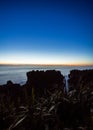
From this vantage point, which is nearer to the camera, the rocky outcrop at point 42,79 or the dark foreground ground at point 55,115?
the dark foreground ground at point 55,115

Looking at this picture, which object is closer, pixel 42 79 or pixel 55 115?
pixel 55 115

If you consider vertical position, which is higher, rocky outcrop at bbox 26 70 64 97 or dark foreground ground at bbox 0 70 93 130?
dark foreground ground at bbox 0 70 93 130

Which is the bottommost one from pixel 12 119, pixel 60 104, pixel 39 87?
pixel 39 87

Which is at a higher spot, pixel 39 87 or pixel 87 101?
pixel 87 101

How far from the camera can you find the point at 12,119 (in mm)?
4914

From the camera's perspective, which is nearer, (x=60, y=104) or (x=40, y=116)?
(x=40, y=116)

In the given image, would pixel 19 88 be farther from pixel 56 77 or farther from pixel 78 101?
pixel 78 101

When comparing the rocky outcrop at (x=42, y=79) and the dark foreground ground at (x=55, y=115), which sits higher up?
the dark foreground ground at (x=55, y=115)

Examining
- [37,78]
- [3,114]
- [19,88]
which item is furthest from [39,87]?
[3,114]

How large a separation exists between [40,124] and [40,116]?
22 centimetres

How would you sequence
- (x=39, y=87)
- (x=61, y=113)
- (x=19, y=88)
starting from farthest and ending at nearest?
(x=39, y=87)
(x=19, y=88)
(x=61, y=113)

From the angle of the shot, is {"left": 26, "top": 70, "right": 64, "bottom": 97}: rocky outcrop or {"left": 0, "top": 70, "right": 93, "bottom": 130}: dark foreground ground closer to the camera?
{"left": 0, "top": 70, "right": 93, "bottom": 130}: dark foreground ground

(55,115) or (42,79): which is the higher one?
(55,115)

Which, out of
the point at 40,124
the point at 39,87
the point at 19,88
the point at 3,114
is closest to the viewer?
the point at 40,124
